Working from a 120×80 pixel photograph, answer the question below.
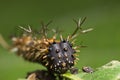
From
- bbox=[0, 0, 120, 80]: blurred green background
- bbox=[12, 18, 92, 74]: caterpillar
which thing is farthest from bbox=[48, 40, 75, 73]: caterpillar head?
bbox=[0, 0, 120, 80]: blurred green background

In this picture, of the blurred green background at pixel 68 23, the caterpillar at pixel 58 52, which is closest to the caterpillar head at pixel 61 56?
the caterpillar at pixel 58 52

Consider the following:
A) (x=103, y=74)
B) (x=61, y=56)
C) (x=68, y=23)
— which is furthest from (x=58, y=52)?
(x=68, y=23)

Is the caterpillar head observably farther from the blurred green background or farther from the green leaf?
the blurred green background

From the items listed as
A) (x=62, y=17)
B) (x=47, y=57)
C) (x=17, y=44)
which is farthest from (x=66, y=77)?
(x=62, y=17)

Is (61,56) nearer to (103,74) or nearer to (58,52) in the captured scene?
(58,52)

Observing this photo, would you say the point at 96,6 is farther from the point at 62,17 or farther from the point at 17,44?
the point at 17,44
